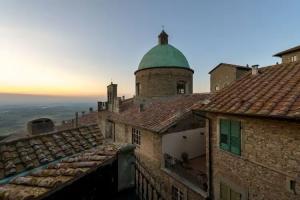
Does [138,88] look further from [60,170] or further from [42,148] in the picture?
[60,170]

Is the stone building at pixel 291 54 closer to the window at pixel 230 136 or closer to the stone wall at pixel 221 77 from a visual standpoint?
the stone wall at pixel 221 77

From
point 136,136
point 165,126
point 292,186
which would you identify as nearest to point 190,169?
point 165,126

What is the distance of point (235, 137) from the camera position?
8.98 metres

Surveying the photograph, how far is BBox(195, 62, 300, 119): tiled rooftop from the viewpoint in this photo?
705 cm

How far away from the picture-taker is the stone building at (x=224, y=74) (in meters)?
31.9

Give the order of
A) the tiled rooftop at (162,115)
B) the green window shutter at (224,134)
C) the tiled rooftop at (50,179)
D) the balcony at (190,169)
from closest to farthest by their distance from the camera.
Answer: the tiled rooftop at (50,179), the green window shutter at (224,134), the balcony at (190,169), the tiled rooftop at (162,115)

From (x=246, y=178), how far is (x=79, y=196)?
743 centimetres

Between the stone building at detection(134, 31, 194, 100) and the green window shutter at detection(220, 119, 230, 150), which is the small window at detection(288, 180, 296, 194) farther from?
the stone building at detection(134, 31, 194, 100)

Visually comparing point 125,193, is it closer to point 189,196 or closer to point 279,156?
point 279,156

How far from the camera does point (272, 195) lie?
7590mm

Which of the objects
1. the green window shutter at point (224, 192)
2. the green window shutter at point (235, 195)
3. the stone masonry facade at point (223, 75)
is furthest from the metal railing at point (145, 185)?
the stone masonry facade at point (223, 75)

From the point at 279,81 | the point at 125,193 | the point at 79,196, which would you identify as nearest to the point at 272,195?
the point at 279,81

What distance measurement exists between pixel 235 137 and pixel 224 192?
3.05m

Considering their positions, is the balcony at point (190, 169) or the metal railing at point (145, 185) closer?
the balcony at point (190, 169)
